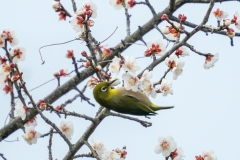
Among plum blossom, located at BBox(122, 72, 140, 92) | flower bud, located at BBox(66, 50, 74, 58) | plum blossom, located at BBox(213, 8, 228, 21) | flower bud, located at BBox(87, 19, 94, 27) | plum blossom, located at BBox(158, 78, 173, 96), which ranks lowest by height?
plum blossom, located at BBox(158, 78, 173, 96)

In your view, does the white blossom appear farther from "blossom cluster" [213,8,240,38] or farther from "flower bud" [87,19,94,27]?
"blossom cluster" [213,8,240,38]

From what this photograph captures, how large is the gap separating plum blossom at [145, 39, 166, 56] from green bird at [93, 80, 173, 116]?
0.41m

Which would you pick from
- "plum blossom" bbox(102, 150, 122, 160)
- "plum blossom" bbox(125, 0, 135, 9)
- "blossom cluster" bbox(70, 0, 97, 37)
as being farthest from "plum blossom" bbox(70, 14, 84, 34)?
"plum blossom" bbox(102, 150, 122, 160)

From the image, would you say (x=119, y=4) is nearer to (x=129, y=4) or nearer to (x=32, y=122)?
(x=129, y=4)

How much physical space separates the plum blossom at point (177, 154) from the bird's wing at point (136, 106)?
0.42 meters

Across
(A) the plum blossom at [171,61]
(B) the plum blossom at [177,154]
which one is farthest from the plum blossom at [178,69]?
(B) the plum blossom at [177,154]

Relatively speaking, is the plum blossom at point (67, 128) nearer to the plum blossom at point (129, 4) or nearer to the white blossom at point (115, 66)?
the white blossom at point (115, 66)

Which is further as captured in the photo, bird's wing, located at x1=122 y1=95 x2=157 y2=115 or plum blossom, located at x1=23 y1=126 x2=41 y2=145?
plum blossom, located at x1=23 y1=126 x2=41 y2=145

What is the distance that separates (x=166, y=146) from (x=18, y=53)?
1.79m

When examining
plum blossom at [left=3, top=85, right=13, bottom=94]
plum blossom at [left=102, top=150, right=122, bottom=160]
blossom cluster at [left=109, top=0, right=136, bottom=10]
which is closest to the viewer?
plum blossom at [left=102, top=150, right=122, bottom=160]

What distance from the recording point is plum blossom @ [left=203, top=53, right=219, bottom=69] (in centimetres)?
535

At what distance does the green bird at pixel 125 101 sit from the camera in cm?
535

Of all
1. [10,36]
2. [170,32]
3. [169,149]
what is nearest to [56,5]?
[10,36]

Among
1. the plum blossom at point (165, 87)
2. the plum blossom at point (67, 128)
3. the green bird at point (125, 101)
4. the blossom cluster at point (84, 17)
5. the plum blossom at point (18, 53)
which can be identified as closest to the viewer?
the plum blossom at point (165, 87)
